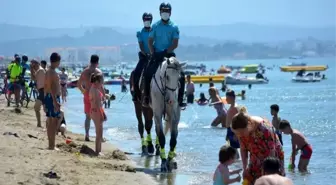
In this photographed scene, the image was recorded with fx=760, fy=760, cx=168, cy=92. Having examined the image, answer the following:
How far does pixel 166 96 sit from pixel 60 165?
2827 mm

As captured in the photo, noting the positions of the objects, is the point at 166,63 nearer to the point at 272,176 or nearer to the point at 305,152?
the point at 305,152

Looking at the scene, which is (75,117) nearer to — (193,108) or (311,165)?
(193,108)

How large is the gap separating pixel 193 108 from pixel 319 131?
583 inches

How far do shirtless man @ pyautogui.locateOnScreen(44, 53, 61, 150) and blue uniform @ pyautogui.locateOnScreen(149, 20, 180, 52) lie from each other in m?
1.93

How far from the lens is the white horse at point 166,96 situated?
14.1 m

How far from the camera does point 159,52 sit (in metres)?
14.7

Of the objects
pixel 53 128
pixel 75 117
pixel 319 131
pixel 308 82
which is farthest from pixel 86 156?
pixel 308 82

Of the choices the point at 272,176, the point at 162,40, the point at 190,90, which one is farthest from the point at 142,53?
the point at 190,90

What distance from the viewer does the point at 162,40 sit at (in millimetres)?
14719

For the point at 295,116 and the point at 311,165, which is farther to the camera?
the point at 295,116

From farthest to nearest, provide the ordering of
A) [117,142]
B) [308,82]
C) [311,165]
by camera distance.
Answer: [308,82]
[117,142]
[311,165]

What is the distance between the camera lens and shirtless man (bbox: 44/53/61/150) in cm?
1432

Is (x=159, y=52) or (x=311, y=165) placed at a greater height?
(x=159, y=52)

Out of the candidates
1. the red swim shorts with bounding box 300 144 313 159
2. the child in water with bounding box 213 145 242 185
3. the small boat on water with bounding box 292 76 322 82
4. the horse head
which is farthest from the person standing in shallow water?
the small boat on water with bounding box 292 76 322 82
